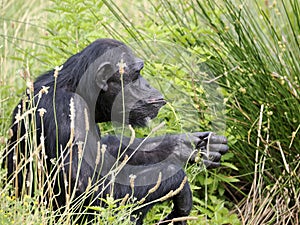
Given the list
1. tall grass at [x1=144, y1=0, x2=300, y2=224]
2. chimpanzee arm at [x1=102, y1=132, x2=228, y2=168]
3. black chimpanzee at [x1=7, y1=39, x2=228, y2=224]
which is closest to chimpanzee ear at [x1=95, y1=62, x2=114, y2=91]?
black chimpanzee at [x1=7, y1=39, x2=228, y2=224]

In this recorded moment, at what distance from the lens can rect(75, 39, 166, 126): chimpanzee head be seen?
3404 mm

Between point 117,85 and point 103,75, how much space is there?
88 mm

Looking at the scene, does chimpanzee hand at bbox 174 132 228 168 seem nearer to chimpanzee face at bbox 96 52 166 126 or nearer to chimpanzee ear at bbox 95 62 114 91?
chimpanzee face at bbox 96 52 166 126

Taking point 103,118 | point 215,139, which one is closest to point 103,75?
point 103,118

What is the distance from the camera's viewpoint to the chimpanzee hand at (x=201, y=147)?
11.7 feet

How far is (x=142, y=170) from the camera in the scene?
3.49 meters

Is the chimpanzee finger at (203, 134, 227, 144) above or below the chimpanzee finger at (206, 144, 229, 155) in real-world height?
above

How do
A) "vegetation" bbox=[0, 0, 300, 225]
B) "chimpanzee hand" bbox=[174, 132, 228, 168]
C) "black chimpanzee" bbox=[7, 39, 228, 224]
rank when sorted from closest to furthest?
"black chimpanzee" bbox=[7, 39, 228, 224] → "chimpanzee hand" bbox=[174, 132, 228, 168] → "vegetation" bbox=[0, 0, 300, 225]

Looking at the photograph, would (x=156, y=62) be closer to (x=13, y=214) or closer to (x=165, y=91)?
(x=165, y=91)

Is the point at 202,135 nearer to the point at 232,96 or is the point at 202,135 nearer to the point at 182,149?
the point at 182,149

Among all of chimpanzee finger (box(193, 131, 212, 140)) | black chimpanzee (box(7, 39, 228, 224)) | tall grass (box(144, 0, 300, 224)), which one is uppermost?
black chimpanzee (box(7, 39, 228, 224))

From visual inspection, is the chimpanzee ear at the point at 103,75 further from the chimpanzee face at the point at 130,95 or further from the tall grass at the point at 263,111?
the tall grass at the point at 263,111

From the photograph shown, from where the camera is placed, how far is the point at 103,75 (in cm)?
342

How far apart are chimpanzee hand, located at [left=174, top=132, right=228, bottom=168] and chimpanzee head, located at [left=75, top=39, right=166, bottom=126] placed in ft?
0.75
